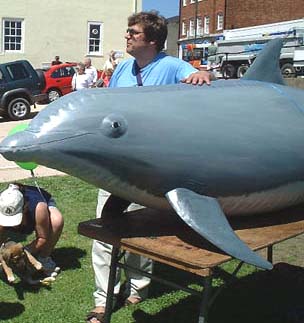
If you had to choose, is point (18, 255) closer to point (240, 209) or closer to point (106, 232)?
point (106, 232)

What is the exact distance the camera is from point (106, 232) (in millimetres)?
3074

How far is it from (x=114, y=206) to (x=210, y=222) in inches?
29.4

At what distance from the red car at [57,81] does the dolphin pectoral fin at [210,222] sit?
54.1ft

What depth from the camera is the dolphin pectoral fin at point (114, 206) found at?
3260mm

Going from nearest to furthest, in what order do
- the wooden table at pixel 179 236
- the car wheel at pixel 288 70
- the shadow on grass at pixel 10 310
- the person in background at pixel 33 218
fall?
the wooden table at pixel 179 236, the shadow on grass at pixel 10 310, the person in background at pixel 33 218, the car wheel at pixel 288 70

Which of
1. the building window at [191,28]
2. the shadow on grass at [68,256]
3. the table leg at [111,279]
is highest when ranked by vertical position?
the building window at [191,28]

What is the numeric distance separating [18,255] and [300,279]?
2096mm

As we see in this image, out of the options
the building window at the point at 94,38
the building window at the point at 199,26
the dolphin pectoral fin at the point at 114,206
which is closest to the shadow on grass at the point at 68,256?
the dolphin pectoral fin at the point at 114,206

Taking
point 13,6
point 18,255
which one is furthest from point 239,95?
point 13,6

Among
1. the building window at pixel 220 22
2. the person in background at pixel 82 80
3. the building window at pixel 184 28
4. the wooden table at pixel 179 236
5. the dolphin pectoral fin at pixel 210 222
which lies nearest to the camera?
the dolphin pectoral fin at pixel 210 222

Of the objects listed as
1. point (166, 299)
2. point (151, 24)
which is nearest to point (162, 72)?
point (151, 24)

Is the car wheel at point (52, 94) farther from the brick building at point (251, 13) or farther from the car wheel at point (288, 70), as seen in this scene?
the brick building at point (251, 13)

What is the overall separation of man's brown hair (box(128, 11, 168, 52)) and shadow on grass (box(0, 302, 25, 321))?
79.1 inches

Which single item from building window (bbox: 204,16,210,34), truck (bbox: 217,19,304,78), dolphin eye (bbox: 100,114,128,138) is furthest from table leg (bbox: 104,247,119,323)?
building window (bbox: 204,16,210,34)
